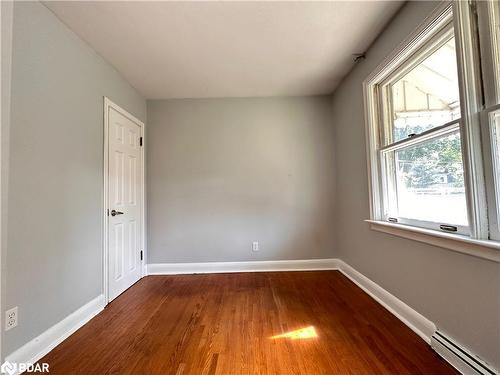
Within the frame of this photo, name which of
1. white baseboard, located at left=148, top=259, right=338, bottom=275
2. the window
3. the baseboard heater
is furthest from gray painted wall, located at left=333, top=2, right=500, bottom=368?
white baseboard, located at left=148, top=259, right=338, bottom=275

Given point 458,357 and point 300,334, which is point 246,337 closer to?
point 300,334

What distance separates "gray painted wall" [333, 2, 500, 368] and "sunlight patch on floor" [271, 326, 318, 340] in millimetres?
790

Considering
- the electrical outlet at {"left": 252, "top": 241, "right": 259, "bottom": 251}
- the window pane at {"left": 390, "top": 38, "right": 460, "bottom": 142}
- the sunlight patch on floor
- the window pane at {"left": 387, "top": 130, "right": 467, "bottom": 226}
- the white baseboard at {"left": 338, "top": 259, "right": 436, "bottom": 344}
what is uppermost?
the window pane at {"left": 390, "top": 38, "right": 460, "bottom": 142}

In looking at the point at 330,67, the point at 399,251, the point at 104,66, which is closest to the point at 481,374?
the point at 399,251

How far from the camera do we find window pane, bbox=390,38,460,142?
146 cm

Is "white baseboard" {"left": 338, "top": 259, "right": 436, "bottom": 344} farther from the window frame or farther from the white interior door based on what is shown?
the white interior door

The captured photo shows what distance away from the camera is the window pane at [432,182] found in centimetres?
144

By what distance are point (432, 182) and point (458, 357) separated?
3.51 ft

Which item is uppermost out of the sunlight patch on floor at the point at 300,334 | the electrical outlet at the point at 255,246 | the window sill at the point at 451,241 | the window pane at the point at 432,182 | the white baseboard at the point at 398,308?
the window pane at the point at 432,182

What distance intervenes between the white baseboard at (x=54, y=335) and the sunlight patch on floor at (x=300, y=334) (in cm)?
155

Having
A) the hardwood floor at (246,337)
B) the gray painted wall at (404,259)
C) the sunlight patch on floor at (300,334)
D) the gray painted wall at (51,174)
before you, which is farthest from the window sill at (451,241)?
the gray painted wall at (51,174)

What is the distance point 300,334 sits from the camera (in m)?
1.71

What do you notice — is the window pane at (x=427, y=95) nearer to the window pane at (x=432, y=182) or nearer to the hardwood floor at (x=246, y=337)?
the window pane at (x=432, y=182)

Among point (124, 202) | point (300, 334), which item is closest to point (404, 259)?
point (300, 334)
